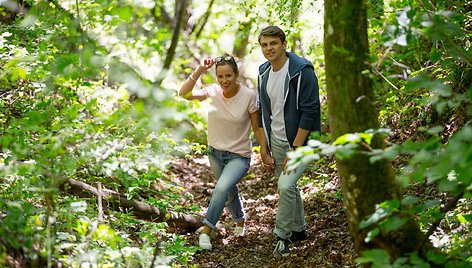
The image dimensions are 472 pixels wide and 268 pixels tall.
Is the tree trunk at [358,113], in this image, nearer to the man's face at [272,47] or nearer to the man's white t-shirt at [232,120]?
the man's face at [272,47]

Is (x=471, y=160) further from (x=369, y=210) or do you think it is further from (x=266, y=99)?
(x=266, y=99)

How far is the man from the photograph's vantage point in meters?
5.24

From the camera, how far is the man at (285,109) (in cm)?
524

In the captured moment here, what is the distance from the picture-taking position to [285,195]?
5.36 metres

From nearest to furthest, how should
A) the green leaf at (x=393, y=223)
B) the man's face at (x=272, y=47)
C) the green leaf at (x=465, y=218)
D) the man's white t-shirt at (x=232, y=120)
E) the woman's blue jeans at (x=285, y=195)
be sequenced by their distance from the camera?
the green leaf at (x=393, y=223), the green leaf at (x=465, y=218), the woman's blue jeans at (x=285, y=195), the man's face at (x=272, y=47), the man's white t-shirt at (x=232, y=120)

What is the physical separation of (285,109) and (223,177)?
0.99 metres

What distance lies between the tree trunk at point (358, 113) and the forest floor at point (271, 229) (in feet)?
6.03

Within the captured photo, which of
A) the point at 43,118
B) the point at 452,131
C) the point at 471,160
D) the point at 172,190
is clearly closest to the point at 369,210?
the point at 471,160

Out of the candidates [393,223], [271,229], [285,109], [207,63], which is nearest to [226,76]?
[207,63]

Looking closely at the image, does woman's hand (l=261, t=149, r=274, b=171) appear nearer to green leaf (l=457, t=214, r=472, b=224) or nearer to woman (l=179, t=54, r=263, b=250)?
woman (l=179, t=54, r=263, b=250)

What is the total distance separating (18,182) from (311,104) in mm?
2783

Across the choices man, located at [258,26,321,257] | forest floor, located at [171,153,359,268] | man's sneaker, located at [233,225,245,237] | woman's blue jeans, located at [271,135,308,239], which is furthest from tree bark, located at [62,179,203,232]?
woman's blue jeans, located at [271,135,308,239]

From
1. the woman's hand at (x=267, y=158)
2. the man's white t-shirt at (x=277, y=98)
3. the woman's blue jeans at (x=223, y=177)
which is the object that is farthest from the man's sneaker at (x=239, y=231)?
the man's white t-shirt at (x=277, y=98)

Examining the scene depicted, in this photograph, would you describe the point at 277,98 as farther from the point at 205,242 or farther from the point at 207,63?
the point at 205,242
